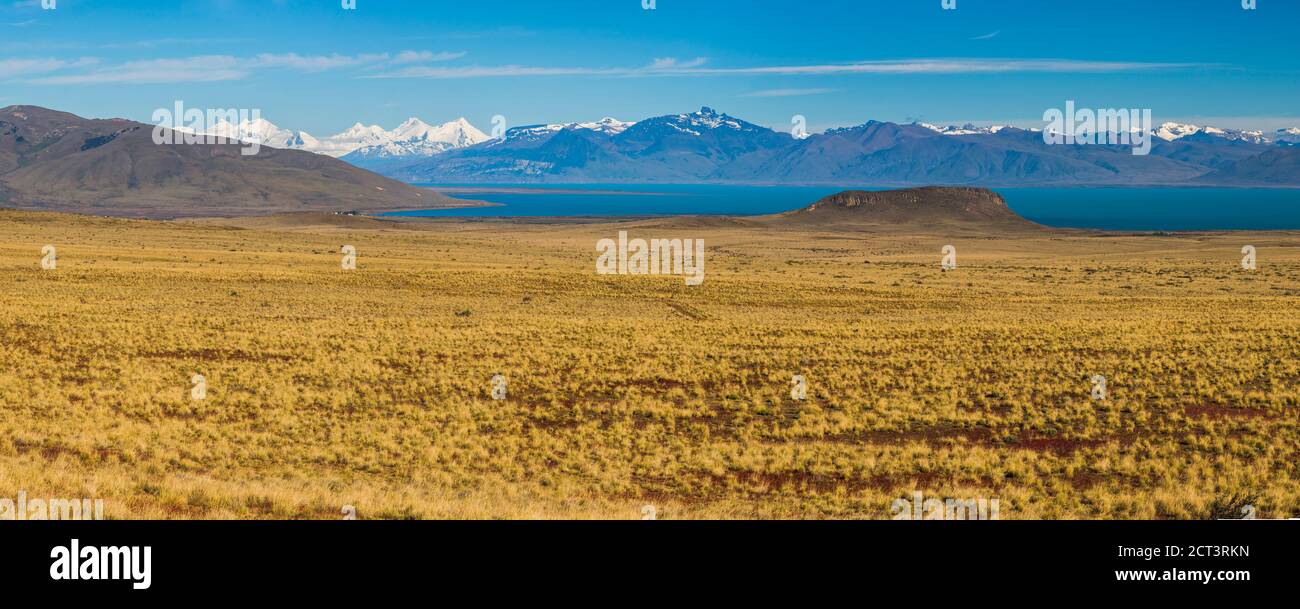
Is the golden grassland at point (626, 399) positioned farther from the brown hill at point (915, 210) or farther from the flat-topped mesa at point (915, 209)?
the flat-topped mesa at point (915, 209)

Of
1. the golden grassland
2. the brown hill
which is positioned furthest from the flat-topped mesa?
the golden grassland

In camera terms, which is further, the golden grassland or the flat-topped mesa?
the flat-topped mesa

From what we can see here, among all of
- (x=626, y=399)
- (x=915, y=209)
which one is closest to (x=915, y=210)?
(x=915, y=209)

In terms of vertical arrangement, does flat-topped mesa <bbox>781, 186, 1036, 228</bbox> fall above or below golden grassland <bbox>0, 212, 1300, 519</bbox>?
above

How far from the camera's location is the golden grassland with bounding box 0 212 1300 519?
15.8 metres

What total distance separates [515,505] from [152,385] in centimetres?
1424

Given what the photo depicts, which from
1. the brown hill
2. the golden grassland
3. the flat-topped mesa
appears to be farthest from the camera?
the flat-topped mesa

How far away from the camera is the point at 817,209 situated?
617 ft

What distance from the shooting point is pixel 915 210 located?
183 m

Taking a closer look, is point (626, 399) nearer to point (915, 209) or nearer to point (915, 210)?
point (915, 210)

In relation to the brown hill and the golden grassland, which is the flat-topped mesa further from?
the golden grassland

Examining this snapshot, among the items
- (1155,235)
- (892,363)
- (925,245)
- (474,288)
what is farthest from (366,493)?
(1155,235)

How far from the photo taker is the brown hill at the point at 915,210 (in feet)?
570

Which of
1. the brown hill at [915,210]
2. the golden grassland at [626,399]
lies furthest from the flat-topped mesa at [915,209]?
the golden grassland at [626,399]
